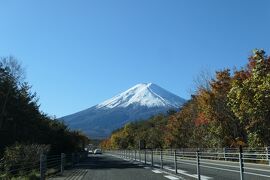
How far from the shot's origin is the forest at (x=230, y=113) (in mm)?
38562

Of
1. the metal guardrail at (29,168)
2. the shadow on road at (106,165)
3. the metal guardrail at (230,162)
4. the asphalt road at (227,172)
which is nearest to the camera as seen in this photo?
the metal guardrail at (230,162)

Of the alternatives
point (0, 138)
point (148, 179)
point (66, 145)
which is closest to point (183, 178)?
point (148, 179)

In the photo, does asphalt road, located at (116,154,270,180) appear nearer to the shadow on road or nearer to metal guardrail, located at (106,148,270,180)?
metal guardrail, located at (106,148,270,180)

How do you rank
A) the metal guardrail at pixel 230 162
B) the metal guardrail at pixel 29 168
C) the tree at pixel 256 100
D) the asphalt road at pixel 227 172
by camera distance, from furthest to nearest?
the tree at pixel 256 100, the metal guardrail at pixel 29 168, the asphalt road at pixel 227 172, the metal guardrail at pixel 230 162

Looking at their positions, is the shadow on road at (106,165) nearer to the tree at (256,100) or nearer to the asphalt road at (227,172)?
the tree at (256,100)

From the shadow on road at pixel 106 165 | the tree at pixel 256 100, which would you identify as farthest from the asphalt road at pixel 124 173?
the tree at pixel 256 100

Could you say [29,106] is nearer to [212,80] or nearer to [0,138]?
[0,138]

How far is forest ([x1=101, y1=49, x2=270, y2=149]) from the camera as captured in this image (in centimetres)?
3856

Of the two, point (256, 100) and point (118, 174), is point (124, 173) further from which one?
point (256, 100)

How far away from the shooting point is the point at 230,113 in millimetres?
52844

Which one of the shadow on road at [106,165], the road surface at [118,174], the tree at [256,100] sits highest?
the tree at [256,100]

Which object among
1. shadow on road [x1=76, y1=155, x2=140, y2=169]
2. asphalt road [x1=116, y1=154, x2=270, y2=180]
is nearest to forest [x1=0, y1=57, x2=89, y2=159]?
shadow on road [x1=76, y1=155, x2=140, y2=169]

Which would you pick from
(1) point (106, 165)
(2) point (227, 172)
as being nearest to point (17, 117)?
(1) point (106, 165)

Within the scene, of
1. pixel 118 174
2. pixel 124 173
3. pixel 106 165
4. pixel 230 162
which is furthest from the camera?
pixel 106 165
